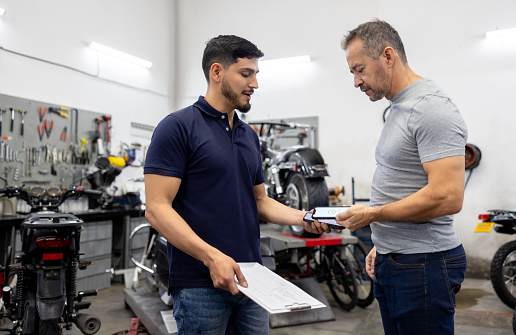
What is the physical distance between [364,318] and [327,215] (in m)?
2.46

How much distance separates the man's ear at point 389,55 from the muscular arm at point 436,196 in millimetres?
373

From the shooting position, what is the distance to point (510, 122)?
519 centimetres

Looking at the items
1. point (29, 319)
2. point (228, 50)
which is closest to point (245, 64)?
point (228, 50)

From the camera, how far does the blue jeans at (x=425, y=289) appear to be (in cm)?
121

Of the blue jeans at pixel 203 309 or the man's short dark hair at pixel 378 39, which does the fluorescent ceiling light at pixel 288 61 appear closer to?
the man's short dark hair at pixel 378 39

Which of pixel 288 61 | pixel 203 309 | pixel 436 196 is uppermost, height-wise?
pixel 288 61

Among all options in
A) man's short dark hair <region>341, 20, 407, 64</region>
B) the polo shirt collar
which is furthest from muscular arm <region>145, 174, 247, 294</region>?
man's short dark hair <region>341, 20, 407, 64</region>

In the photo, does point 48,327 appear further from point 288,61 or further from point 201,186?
point 288,61

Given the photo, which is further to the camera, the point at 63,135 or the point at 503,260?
the point at 63,135

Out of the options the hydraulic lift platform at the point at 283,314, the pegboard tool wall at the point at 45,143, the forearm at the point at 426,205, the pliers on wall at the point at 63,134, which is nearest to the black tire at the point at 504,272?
the hydraulic lift platform at the point at 283,314

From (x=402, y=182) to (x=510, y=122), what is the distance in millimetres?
4811

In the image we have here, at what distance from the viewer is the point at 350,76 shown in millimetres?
6078

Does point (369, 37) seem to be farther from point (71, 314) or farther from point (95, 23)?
point (95, 23)

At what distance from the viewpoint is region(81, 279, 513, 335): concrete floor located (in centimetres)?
322
